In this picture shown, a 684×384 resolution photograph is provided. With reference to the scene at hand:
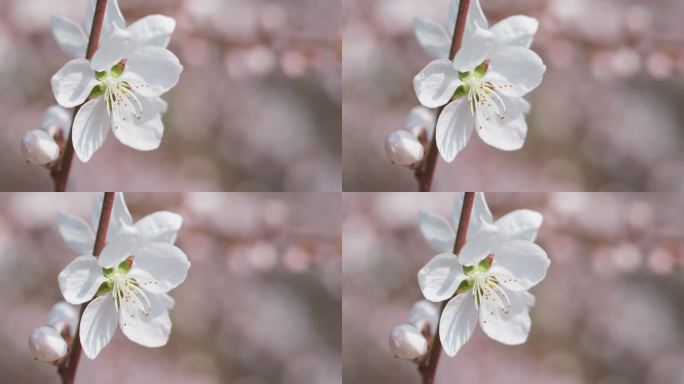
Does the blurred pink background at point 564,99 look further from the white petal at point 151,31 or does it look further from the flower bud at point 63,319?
the flower bud at point 63,319

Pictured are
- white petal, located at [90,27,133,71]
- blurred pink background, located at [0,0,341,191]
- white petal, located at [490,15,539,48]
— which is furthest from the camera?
blurred pink background, located at [0,0,341,191]

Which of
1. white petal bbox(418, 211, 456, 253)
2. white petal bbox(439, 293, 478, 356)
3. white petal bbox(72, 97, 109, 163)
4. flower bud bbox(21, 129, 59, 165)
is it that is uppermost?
white petal bbox(72, 97, 109, 163)

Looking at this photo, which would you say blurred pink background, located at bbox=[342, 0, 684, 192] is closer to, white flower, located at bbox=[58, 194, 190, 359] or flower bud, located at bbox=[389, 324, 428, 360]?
flower bud, located at bbox=[389, 324, 428, 360]

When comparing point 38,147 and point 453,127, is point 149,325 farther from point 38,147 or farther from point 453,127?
point 453,127

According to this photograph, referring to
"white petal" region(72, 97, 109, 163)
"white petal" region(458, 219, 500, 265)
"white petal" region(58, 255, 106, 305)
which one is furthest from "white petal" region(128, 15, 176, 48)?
"white petal" region(458, 219, 500, 265)

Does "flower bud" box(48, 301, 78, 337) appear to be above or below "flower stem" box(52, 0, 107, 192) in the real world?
below

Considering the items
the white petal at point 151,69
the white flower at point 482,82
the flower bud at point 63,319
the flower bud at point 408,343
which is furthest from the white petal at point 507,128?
the flower bud at point 63,319

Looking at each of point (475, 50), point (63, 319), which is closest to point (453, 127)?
point (475, 50)
